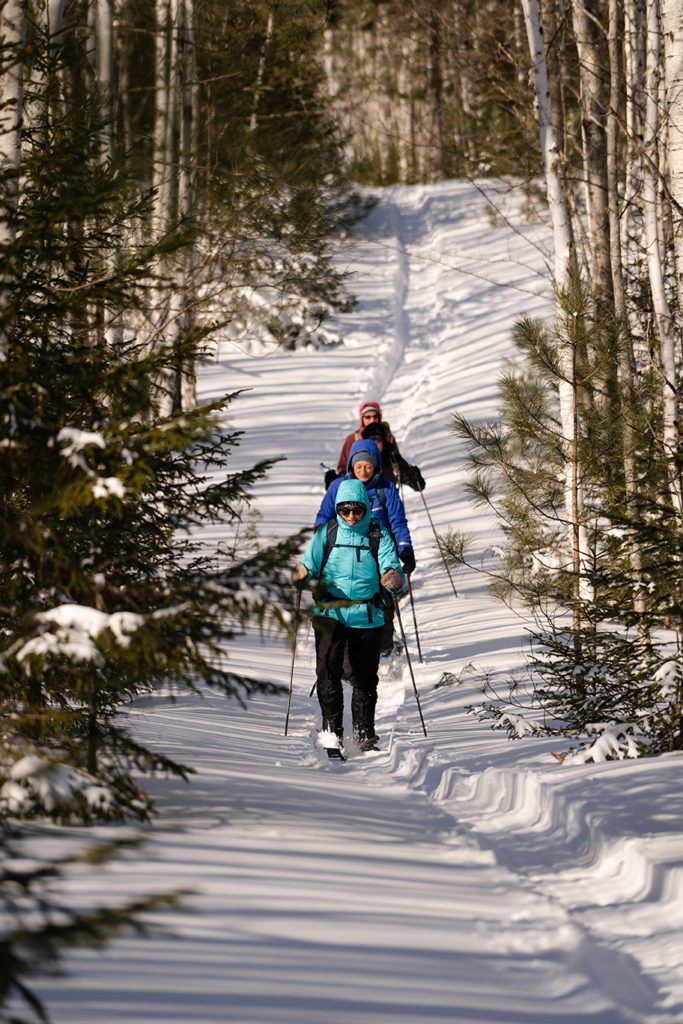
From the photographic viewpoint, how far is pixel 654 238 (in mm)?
6605

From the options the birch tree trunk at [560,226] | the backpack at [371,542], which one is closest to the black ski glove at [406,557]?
the backpack at [371,542]

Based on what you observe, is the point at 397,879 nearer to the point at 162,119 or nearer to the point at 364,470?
the point at 364,470

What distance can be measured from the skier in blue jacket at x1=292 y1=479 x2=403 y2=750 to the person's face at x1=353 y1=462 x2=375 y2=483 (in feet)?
3.41

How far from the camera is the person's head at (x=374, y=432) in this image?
9381mm

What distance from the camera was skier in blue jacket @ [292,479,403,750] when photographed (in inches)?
252

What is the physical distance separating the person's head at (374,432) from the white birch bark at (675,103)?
4157 mm

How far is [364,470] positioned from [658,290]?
2547 millimetres

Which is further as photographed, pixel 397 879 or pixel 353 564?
pixel 353 564

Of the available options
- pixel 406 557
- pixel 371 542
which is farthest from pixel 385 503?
pixel 371 542

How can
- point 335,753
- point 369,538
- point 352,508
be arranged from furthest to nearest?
1. point 369,538
2. point 352,508
3. point 335,753

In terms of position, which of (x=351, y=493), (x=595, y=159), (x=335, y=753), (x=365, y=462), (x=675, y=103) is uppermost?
(x=595, y=159)

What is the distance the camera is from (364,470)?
756 cm

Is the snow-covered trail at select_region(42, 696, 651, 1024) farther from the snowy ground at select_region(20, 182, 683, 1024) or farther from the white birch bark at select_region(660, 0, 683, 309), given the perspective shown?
the white birch bark at select_region(660, 0, 683, 309)

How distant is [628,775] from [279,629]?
7.42ft
